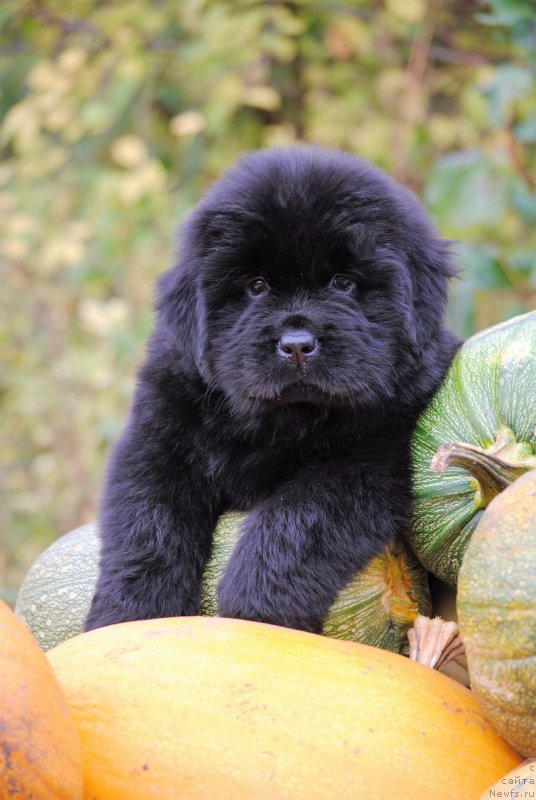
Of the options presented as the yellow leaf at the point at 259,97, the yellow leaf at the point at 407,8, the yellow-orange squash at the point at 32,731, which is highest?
the yellow leaf at the point at 407,8

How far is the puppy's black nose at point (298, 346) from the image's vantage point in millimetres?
1880

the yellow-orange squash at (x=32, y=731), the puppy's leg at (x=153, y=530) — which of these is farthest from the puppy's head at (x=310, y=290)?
the yellow-orange squash at (x=32, y=731)

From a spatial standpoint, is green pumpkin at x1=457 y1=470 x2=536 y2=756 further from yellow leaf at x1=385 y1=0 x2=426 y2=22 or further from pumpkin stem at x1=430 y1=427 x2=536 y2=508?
yellow leaf at x1=385 y1=0 x2=426 y2=22

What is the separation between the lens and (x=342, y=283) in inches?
79.3

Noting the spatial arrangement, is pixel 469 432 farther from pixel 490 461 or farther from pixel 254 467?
pixel 254 467

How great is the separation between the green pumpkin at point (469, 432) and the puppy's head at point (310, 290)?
97mm

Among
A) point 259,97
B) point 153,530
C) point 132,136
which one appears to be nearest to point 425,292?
point 153,530

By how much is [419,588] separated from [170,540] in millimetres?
549

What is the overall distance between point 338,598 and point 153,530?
1.41 ft

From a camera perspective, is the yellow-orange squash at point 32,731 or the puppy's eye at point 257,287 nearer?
the yellow-orange squash at point 32,731

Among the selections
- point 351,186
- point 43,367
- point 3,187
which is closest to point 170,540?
point 351,186

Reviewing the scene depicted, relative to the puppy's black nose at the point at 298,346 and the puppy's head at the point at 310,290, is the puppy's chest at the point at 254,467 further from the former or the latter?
the puppy's black nose at the point at 298,346

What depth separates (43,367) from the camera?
18.8 ft

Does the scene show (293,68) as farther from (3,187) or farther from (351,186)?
(351,186)
